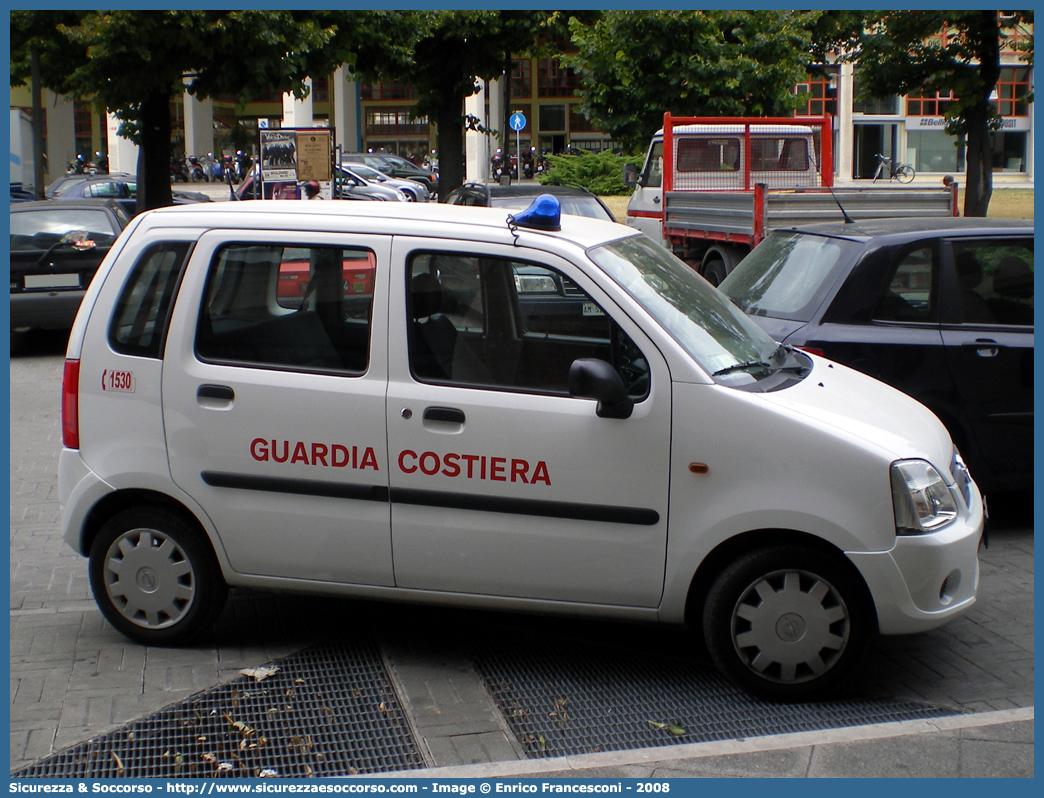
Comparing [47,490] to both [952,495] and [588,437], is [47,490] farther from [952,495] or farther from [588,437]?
[952,495]

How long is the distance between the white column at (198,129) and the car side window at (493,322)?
6095cm

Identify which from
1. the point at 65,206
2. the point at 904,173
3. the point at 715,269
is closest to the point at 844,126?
the point at 904,173

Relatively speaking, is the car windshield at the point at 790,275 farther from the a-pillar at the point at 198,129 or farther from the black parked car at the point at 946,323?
the a-pillar at the point at 198,129

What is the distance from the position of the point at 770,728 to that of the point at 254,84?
17175 millimetres

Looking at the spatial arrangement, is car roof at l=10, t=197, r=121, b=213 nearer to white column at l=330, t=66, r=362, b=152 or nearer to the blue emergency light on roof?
the blue emergency light on roof

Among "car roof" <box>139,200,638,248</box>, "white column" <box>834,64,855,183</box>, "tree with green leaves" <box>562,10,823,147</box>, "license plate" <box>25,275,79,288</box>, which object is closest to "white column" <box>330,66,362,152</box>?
"white column" <box>834,64,855,183</box>

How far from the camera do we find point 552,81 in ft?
237

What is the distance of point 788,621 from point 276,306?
2255 millimetres

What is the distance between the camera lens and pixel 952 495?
4125 mm

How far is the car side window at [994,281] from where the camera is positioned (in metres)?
6.22

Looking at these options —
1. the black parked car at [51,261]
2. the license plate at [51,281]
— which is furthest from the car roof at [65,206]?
the license plate at [51,281]

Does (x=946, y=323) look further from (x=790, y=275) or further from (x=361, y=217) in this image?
(x=361, y=217)

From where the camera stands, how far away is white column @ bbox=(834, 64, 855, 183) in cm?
5234

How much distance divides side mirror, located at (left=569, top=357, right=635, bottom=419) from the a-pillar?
61457 mm
